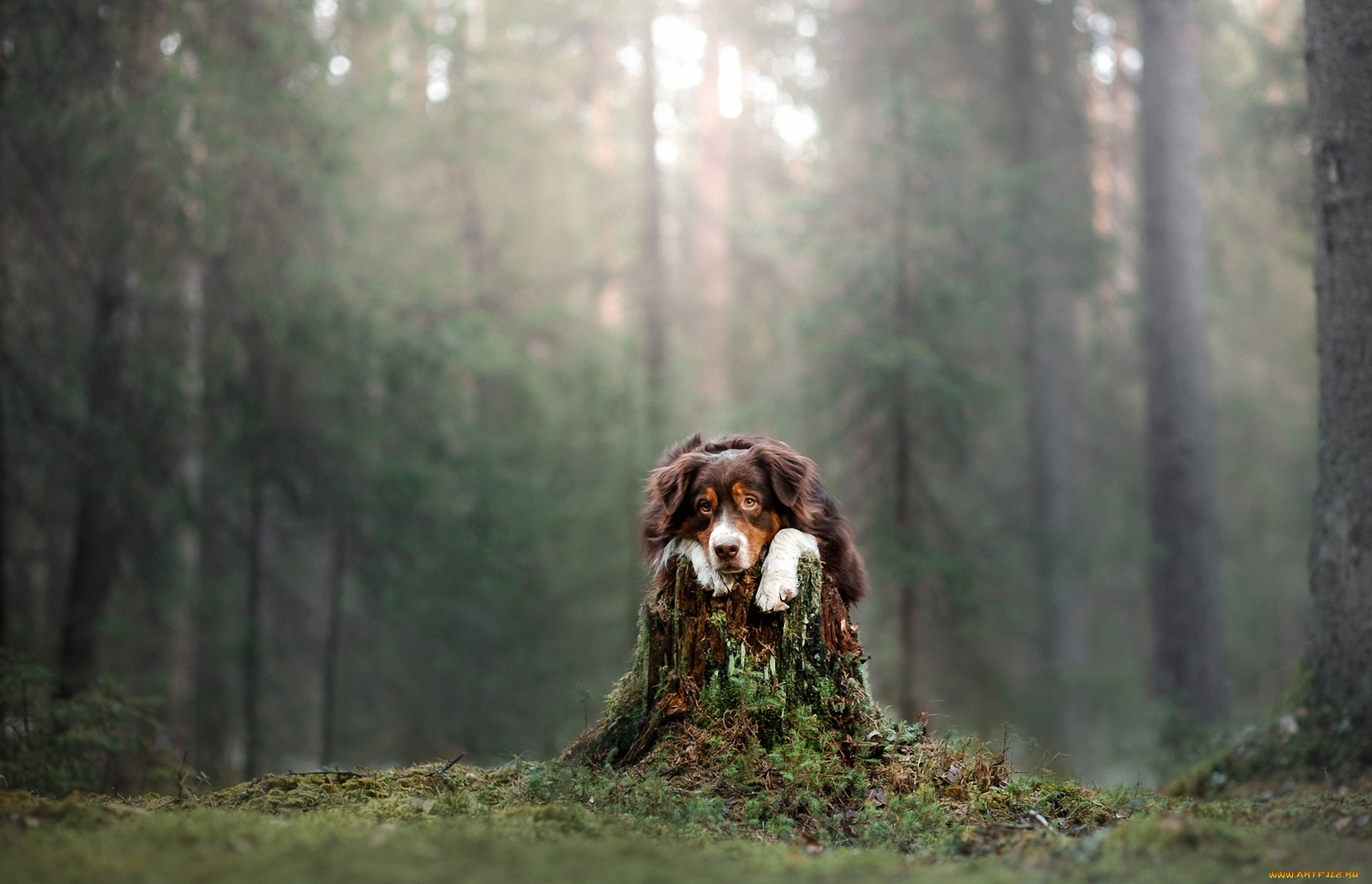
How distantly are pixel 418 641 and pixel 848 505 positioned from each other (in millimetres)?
7673

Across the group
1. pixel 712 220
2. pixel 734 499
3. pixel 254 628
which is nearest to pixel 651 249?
pixel 712 220

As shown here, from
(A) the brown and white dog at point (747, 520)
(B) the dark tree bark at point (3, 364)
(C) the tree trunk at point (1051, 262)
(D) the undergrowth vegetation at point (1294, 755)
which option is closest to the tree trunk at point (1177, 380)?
(C) the tree trunk at point (1051, 262)

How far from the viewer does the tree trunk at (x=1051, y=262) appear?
16969 mm

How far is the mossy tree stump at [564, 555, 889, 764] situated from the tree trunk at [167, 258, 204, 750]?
816 centimetres

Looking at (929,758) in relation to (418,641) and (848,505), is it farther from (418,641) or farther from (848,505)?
(418,641)

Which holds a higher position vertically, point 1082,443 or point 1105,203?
point 1105,203

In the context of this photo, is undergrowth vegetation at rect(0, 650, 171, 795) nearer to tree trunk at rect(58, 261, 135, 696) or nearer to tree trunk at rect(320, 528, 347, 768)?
tree trunk at rect(58, 261, 135, 696)

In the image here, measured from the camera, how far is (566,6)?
19297 millimetres

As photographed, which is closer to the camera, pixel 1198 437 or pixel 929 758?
pixel 929 758

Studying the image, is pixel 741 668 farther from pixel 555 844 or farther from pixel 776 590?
pixel 555 844

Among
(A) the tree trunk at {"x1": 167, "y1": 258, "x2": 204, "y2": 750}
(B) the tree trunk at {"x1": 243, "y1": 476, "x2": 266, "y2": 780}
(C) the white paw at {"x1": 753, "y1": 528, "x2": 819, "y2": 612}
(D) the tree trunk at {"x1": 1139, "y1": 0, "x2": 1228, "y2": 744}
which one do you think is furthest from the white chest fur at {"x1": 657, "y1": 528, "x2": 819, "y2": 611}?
(D) the tree trunk at {"x1": 1139, "y1": 0, "x2": 1228, "y2": 744}

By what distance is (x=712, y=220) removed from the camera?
2283 centimetres

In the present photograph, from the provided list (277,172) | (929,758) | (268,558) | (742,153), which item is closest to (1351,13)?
(929,758)

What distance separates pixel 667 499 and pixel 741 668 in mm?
923
